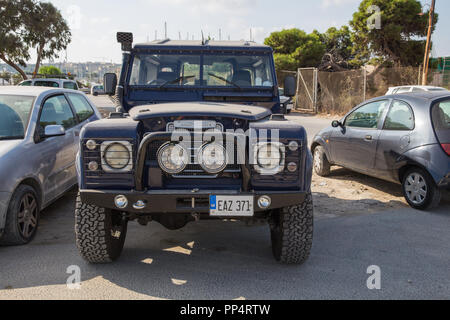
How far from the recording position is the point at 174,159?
3.32 meters

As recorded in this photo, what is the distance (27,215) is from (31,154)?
2.14ft

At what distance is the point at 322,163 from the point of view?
761cm

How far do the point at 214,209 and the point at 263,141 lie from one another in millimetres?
646

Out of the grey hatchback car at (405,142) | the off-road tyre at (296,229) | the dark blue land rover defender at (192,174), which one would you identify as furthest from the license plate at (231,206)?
the grey hatchback car at (405,142)

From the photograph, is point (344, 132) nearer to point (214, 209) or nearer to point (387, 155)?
point (387, 155)

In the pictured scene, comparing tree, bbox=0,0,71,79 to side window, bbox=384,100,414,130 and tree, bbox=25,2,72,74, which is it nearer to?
tree, bbox=25,2,72,74

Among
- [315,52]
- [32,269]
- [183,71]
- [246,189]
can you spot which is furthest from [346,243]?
[315,52]

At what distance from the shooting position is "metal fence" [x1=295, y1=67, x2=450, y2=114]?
19500mm

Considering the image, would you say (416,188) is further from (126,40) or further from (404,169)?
(126,40)

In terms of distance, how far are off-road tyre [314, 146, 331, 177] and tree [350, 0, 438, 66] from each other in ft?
60.2

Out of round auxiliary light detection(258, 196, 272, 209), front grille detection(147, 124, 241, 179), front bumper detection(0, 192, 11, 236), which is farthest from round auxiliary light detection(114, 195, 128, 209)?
front bumper detection(0, 192, 11, 236)

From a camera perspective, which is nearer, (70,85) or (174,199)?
(174,199)

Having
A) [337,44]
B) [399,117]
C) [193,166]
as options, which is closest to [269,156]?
[193,166]

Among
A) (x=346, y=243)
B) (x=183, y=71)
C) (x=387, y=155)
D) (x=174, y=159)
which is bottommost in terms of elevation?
(x=346, y=243)
